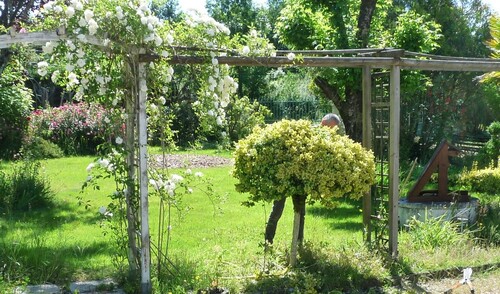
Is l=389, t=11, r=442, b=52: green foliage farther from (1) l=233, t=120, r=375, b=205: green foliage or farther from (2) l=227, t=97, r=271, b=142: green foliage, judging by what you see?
(2) l=227, t=97, r=271, b=142: green foliage

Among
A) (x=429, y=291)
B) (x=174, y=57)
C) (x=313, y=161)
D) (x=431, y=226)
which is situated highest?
(x=174, y=57)

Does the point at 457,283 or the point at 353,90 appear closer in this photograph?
the point at 457,283

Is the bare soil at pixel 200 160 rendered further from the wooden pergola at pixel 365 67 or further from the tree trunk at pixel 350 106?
the wooden pergola at pixel 365 67

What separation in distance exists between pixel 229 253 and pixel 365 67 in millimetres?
2464

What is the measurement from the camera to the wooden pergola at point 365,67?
5246 millimetres

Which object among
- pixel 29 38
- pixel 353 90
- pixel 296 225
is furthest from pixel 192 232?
pixel 353 90

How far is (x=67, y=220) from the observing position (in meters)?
8.80

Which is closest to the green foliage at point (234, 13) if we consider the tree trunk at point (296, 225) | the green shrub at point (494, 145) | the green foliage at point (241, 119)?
the green foliage at point (241, 119)

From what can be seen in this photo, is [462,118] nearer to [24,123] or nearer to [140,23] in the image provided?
[24,123]

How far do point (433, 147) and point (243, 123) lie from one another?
637cm

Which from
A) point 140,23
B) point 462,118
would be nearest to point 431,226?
point 140,23

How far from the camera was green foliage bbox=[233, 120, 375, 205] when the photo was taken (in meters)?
5.68

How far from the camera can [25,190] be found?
377 inches

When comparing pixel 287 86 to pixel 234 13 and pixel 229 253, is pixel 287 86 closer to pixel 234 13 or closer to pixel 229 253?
pixel 234 13
